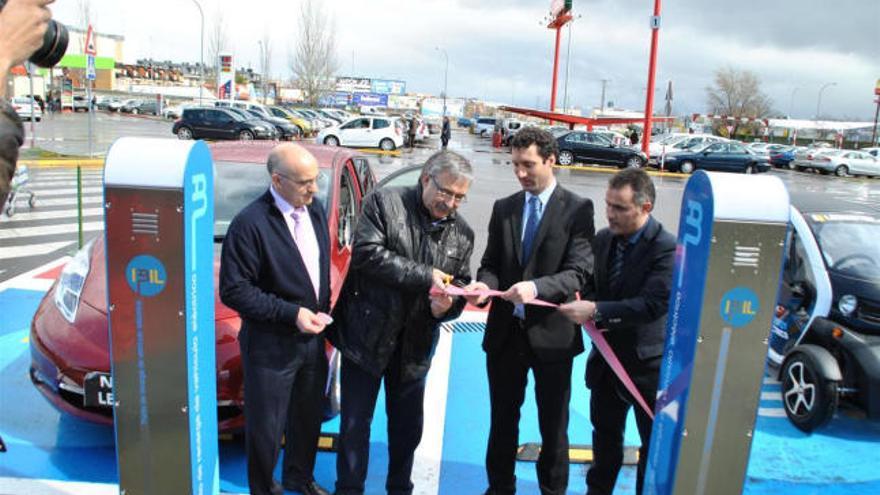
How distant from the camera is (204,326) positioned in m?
2.59

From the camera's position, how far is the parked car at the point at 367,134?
30188 mm

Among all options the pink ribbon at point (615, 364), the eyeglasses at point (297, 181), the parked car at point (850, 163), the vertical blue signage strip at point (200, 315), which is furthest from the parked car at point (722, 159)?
the vertical blue signage strip at point (200, 315)

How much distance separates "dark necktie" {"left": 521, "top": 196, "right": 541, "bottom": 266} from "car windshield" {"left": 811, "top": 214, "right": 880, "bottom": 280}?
114 inches

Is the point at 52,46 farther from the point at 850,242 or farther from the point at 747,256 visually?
the point at 850,242

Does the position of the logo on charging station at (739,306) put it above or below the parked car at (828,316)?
above

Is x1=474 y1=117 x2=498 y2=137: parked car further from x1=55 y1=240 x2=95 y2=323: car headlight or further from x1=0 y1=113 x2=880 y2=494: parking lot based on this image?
x1=55 y1=240 x2=95 y2=323: car headlight

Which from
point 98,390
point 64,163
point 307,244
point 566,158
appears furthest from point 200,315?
point 566,158

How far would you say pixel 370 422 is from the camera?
3.21m

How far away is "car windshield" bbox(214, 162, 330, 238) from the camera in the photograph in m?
4.66

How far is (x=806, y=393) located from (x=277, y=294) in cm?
365

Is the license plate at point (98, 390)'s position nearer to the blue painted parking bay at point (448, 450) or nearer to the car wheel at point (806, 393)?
the blue painted parking bay at point (448, 450)

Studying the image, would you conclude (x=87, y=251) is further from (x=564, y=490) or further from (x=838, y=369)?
(x=838, y=369)

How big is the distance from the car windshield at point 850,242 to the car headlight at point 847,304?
219mm

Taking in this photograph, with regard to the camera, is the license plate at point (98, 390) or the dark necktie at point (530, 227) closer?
the dark necktie at point (530, 227)
